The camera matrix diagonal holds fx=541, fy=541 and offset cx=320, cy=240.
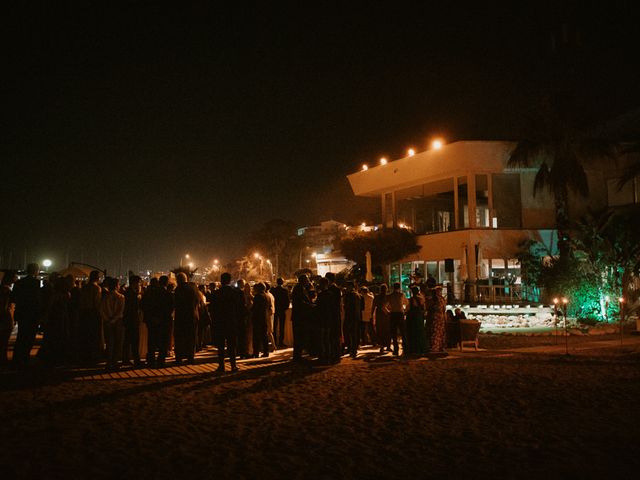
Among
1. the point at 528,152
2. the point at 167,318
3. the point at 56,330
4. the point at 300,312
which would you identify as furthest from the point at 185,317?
the point at 528,152

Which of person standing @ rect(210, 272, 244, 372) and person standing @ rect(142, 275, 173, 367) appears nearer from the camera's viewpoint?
person standing @ rect(210, 272, 244, 372)

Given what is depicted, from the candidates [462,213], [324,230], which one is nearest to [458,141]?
[462,213]

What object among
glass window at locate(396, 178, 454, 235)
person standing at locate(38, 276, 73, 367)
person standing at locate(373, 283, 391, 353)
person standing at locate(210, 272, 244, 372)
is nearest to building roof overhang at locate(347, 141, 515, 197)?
glass window at locate(396, 178, 454, 235)

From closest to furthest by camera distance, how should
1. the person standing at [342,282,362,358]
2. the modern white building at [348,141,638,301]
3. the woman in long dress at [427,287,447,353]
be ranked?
the person standing at [342,282,362,358] < the woman in long dress at [427,287,447,353] < the modern white building at [348,141,638,301]

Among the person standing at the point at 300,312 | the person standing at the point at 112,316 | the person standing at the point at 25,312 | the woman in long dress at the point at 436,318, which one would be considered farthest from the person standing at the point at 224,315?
the woman in long dress at the point at 436,318

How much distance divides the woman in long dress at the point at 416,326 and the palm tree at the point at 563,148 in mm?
11004

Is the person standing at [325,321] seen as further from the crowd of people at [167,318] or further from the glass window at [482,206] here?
the glass window at [482,206]

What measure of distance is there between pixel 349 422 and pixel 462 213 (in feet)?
90.9

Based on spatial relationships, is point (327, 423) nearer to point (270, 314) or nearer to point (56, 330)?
point (270, 314)

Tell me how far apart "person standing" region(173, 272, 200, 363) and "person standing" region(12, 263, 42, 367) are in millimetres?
2546

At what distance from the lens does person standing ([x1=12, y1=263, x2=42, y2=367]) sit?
10133 mm

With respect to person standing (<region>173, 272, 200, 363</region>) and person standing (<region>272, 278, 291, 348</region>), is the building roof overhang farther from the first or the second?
person standing (<region>173, 272, 200, 363</region>)

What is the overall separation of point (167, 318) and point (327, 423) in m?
5.21

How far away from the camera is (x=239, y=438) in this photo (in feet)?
18.8
